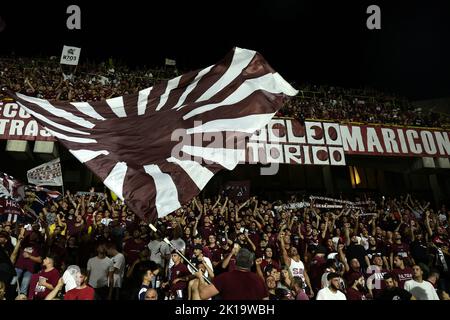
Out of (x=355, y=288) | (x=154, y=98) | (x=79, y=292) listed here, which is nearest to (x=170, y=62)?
(x=154, y=98)

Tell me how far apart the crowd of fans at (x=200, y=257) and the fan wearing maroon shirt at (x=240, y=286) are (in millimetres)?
66

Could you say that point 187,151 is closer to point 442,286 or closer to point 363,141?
point 442,286

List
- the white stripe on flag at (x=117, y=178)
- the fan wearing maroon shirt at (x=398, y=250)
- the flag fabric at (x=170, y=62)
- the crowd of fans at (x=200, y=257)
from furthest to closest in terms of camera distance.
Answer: the flag fabric at (x=170, y=62)
the fan wearing maroon shirt at (x=398, y=250)
the crowd of fans at (x=200, y=257)
the white stripe on flag at (x=117, y=178)

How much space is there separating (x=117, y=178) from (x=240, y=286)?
201 centimetres

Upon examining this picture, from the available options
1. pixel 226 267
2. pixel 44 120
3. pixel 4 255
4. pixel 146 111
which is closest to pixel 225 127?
pixel 146 111

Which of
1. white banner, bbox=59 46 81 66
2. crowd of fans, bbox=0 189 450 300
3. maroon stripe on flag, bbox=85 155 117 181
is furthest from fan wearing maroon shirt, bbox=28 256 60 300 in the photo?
white banner, bbox=59 46 81 66

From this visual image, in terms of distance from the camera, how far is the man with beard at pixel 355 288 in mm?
6094

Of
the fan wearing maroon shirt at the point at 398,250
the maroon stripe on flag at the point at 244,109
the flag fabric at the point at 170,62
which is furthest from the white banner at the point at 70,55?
the fan wearing maroon shirt at the point at 398,250

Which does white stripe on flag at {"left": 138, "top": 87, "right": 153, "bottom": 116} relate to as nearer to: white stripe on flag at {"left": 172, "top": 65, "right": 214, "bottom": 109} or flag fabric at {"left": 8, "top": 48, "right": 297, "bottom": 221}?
flag fabric at {"left": 8, "top": 48, "right": 297, "bottom": 221}

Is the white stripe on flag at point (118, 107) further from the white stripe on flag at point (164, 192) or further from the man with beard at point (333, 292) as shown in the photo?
the man with beard at point (333, 292)

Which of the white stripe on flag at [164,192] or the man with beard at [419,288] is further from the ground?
the white stripe on flag at [164,192]

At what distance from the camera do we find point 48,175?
10.8 m
